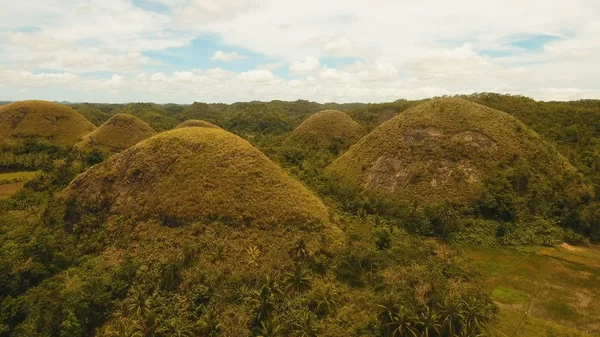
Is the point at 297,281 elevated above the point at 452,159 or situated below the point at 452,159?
below

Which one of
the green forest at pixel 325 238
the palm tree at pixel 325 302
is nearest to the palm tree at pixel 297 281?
the green forest at pixel 325 238

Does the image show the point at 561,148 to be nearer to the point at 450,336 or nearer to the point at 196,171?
the point at 450,336

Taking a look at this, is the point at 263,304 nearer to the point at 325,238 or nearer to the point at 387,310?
the point at 387,310

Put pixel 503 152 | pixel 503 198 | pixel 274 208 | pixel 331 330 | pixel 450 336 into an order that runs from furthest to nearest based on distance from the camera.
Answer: pixel 503 152
pixel 503 198
pixel 274 208
pixel 331 330
pixel 450 336

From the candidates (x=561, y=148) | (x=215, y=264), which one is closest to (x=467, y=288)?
(x=215, y=264)

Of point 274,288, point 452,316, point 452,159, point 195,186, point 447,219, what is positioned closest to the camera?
point 452,316

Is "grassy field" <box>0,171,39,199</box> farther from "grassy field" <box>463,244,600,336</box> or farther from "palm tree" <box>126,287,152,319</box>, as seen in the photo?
"grassy field" <box>463,244,600,336</box>

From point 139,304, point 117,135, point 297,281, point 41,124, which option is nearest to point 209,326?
point 139,304
